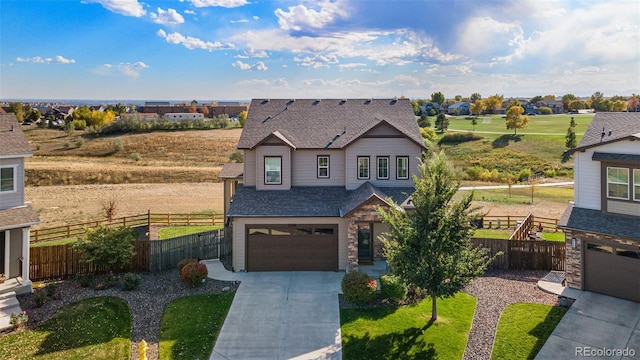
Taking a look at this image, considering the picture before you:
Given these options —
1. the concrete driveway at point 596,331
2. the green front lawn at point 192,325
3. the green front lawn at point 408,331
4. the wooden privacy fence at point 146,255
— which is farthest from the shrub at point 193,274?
the concrete driveway at point 596,331

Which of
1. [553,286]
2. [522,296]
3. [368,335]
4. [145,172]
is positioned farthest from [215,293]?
[145,172]

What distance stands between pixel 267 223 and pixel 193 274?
4216 mm

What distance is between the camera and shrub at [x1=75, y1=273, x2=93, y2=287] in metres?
18.0

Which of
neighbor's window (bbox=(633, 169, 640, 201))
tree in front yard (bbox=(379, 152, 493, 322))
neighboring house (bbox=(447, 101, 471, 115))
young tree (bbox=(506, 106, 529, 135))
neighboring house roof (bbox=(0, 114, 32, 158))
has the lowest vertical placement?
tree in front yard (bbox=(379, 152, 493, 322))

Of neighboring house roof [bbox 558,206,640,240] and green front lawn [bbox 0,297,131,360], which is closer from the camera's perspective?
green front lawn [bbox 0,297,131,360]

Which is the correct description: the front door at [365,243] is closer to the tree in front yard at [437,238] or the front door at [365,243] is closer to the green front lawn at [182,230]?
the tree in front yard at [437,238]

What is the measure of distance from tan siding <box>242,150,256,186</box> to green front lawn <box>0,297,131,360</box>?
9.19m

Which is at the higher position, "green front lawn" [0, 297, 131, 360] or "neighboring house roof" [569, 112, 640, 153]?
"neighboring house roof" [569, 112, 640, 153]

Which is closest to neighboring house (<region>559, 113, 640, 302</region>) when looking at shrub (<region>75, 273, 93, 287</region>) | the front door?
the front door

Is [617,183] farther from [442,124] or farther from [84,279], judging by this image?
[442,124]

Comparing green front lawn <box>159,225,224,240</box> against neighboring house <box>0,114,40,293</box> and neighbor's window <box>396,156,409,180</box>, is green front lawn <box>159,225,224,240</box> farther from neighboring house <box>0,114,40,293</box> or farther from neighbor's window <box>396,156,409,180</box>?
neighbor's window <box>396,156,409,180</box>

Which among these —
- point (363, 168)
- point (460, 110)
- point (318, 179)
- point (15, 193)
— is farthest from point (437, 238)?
point (460, 110)

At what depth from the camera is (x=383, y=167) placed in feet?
74.2

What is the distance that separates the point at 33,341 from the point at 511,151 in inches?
2811
